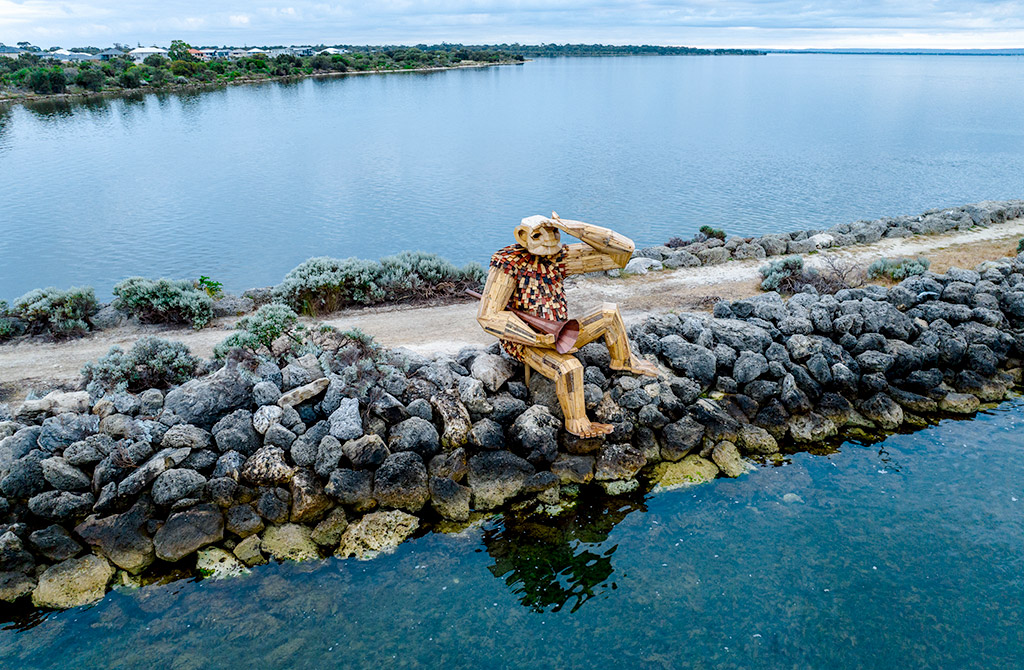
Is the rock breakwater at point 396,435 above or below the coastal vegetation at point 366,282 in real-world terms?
below

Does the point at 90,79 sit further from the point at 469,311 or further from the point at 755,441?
the point at 755,441

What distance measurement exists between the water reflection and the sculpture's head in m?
3.67

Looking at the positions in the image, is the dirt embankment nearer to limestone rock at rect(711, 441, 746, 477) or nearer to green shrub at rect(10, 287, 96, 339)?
green shrub at rect(10, 287, 96, 339)

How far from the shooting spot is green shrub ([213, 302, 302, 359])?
10.1 meters

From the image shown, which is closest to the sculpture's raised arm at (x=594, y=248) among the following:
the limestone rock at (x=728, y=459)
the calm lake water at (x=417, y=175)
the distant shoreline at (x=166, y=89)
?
the limestone rock at (x=728, y=459)

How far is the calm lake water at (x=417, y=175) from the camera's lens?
23.3 meters

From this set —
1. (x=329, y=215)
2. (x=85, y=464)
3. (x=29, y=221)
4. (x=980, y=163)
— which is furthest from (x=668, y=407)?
(x=980, y=163)

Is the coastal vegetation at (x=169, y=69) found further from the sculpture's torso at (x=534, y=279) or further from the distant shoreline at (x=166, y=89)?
the sculpture's torso at (x=534, y=279)

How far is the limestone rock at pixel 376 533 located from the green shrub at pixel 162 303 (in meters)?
6.83

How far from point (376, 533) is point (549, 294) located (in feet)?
13.2

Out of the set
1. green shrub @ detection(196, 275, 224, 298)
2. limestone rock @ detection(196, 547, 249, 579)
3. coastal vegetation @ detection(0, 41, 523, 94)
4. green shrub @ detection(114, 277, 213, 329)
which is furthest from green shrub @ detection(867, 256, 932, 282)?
coastal vegetation @ detection(0, 41, 523, 94)

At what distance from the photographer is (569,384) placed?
8.95 metres

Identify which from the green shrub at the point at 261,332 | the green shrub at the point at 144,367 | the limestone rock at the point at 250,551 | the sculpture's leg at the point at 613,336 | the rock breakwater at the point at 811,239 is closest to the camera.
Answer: the limestone rock at the point at 250,551

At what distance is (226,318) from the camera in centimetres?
1348
